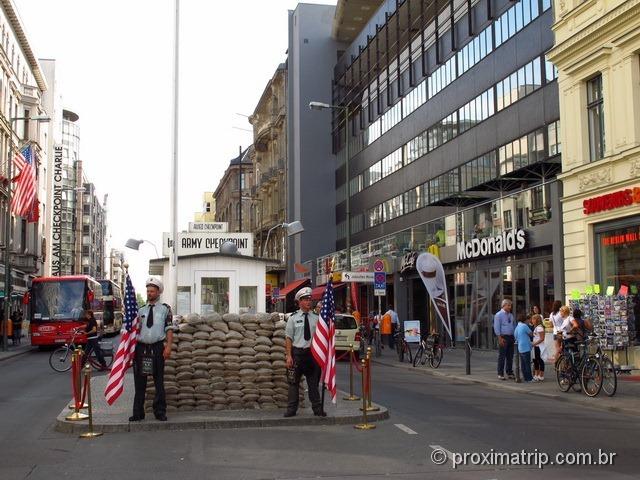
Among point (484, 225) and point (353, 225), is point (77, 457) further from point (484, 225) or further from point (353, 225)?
point (353, 225)

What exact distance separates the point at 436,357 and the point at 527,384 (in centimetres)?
547

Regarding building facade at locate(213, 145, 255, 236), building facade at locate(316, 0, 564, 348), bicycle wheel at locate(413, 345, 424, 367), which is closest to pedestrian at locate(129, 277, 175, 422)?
bicycle wheel at locate(413, 345, 424, 367)

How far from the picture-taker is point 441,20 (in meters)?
36.9

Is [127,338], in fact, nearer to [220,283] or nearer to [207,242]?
[220,283]

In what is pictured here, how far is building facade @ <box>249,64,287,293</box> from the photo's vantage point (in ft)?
217

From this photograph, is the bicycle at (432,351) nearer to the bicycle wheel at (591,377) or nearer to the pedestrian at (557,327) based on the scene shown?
the pedestrian at (557,327)

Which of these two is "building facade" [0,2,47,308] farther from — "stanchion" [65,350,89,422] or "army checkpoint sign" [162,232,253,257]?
"stanchion" [65,350,89,422]

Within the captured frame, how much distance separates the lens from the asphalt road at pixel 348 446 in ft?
24.5

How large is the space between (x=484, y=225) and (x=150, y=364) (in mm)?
19179

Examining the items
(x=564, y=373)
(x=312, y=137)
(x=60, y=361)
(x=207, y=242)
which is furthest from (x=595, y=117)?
(x=312, y=137)

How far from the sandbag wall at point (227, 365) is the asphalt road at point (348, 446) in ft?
4.30

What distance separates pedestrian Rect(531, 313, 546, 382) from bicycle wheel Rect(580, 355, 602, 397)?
305 cm

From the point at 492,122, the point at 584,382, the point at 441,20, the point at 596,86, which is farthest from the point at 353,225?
the point at 584,382

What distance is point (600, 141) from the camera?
2086 centimetres
